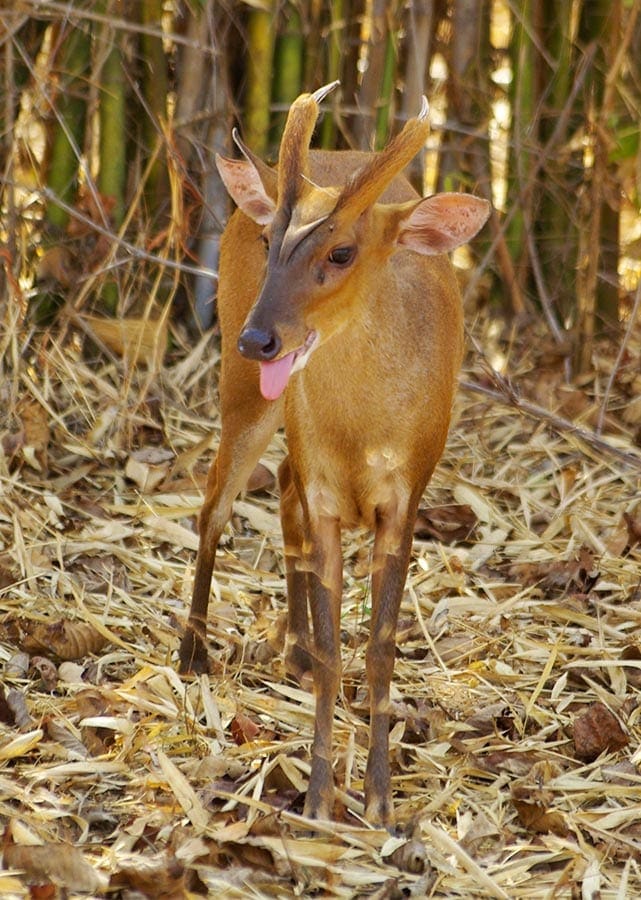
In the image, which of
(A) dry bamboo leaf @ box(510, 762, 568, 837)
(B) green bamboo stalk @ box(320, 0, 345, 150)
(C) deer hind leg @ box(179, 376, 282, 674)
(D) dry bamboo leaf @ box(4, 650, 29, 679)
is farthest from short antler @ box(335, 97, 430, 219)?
(B) green bamboo stalk @ box(320, 0, 345, 150)

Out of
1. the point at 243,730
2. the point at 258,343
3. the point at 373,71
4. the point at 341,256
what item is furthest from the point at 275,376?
the point at 373,71

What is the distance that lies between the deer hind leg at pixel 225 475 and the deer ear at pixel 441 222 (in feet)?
2.91

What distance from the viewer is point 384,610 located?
3.99m

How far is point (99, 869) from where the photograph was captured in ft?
11.4

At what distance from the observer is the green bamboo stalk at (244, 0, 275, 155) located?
6.65 m

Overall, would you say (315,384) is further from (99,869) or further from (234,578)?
(234,578)

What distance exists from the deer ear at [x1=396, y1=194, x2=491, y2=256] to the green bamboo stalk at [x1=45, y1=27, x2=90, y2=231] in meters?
3.09

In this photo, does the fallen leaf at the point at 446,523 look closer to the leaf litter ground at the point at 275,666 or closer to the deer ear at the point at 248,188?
the leaf litter ground at the point at 275,666

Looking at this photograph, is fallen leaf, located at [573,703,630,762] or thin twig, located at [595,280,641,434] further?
thin twig, located at [595,280,641,434]

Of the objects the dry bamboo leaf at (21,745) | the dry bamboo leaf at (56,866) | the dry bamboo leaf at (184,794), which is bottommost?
the dry bamboo leaf at (21,745)

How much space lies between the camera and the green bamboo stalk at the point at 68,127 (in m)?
6.65

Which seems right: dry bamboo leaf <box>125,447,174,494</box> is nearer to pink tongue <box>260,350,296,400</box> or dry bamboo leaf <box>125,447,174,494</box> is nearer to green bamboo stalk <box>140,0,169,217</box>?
green bamboo stalk <box>140,0,169,217</box>

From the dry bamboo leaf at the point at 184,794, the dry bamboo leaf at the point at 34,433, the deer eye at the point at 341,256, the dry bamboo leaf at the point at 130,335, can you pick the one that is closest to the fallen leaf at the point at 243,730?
the dry bamboo leaf at the point at 184,794

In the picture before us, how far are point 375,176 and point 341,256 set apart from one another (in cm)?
19
